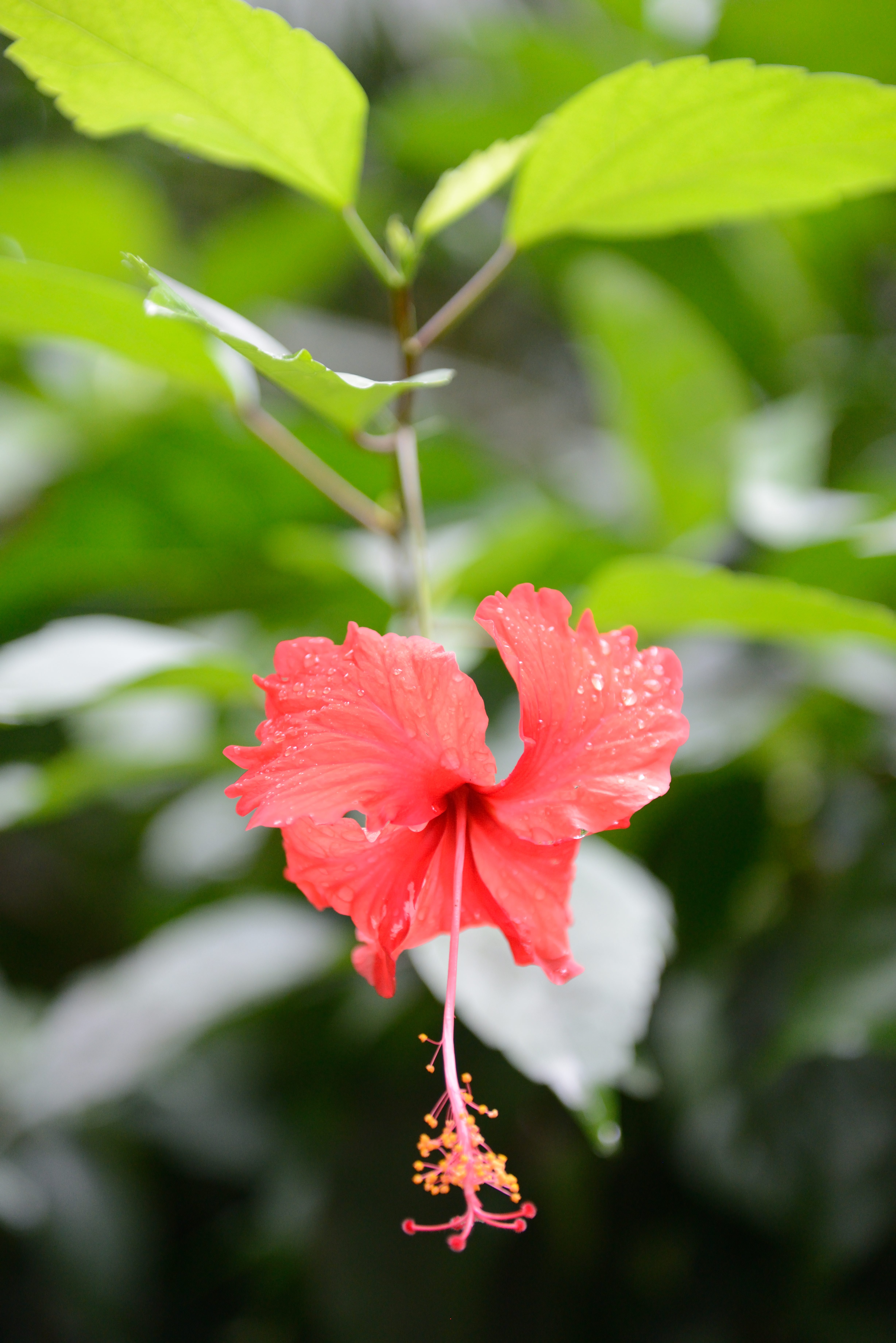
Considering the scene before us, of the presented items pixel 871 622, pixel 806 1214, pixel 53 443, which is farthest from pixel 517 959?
pixel 53 443

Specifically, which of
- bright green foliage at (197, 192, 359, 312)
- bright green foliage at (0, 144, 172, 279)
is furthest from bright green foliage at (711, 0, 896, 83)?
bright green foliage at (0, 144, 172, 279)

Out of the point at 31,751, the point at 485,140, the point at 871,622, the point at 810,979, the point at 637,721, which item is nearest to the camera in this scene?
the point at 637,721

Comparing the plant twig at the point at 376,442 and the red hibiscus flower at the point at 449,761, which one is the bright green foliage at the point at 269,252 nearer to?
the plant twig at the point at 376,442

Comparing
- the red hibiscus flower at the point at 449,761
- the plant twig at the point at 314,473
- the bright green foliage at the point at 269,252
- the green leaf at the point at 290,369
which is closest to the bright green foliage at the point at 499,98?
the bright green foliage at the point at 269,252

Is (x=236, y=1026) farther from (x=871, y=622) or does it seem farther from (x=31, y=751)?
(x=871, y=622)

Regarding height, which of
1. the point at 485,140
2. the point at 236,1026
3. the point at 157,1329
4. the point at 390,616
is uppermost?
the point at 485,140

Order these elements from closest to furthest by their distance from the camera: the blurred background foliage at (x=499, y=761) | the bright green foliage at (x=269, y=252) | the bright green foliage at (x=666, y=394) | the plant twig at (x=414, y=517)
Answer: the plant twig at (x=414, y=517) < the blurred background foliage at (x=499, y=761) < the bright green foliage at (x=666, y=394) < the bright green foliage at (x=269, y=252)
